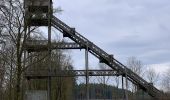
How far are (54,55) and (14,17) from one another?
29.6 metres

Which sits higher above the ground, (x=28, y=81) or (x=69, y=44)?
(x=69, y=44)

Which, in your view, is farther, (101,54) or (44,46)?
(101,54)

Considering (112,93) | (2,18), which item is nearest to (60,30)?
(112,93)

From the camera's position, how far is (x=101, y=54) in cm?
6016

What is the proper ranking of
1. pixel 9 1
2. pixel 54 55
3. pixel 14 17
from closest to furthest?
pixel 9 1 < pixel 14 17 < pixel 54 55

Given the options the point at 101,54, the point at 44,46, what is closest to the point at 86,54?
the point at 101,54

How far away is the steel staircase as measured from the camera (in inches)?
2351

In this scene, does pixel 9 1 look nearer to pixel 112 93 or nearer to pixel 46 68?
pixel 46 68

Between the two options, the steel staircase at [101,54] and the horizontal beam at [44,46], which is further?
the steel staircase at [101,54]

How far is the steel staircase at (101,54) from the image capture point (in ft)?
196

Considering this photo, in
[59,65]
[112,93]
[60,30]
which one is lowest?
[112,93]

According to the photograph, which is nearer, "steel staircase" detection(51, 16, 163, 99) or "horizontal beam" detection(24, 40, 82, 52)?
"horizontal beam" detection(24, 40, 82, 52)

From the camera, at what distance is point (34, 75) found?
58.9m

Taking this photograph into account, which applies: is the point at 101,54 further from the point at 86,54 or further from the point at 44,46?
the point at 44,46
